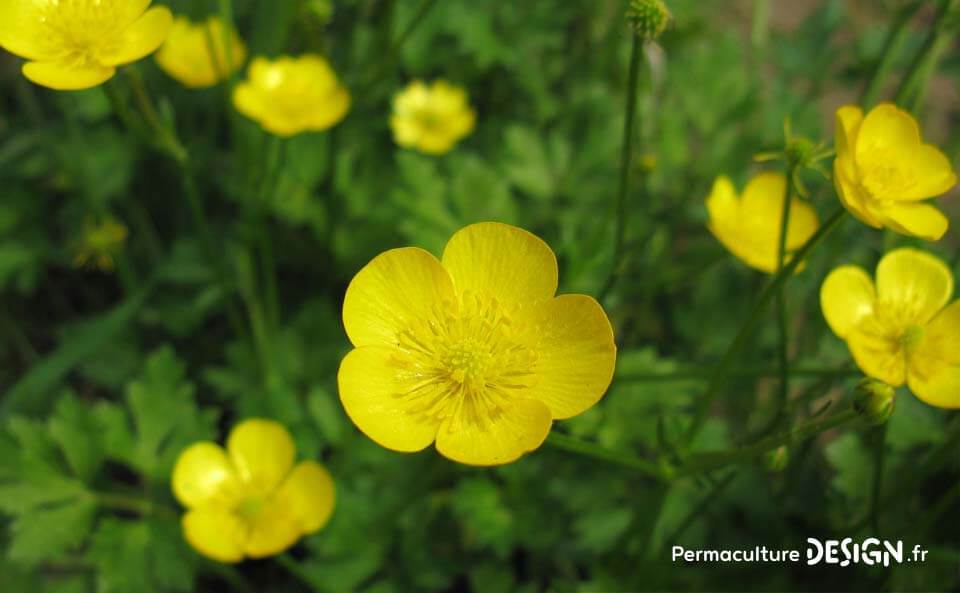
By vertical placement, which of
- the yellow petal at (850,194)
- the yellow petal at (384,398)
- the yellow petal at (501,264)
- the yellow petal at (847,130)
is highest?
the yellow petal at (847,130)

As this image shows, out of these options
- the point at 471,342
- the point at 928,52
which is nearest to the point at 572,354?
the point at 471,342

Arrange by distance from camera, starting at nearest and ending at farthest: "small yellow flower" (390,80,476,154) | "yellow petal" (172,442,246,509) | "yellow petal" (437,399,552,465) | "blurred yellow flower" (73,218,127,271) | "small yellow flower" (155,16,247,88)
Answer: "yellow petal" (437,399,552,465) → "yellow petal" (172,442,246,509) → "small yellow flower" (155,16,247,88) → "blurred yellow flower" (73,218,127,271) → "small yellow flower" (390,80,476,154)

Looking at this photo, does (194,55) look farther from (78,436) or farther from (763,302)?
(763,302)

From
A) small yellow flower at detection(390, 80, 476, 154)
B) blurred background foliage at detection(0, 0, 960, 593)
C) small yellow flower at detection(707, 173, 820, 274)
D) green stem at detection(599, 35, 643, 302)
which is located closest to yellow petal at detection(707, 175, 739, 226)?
small yellow flower at detection(707, 173, 820, 274)

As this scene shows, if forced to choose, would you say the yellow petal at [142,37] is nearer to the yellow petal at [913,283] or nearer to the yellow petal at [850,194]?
the yellow petal at [850,194]

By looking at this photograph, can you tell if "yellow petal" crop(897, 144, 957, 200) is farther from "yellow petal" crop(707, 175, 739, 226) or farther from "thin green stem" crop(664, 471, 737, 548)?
"thin green stem" crop(664, 471, 737, 548)

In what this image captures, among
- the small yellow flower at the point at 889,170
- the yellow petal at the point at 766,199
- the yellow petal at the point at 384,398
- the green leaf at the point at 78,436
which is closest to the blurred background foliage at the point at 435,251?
the green leaf at the point at 78,436

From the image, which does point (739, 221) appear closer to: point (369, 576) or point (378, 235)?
point (378, 235)
